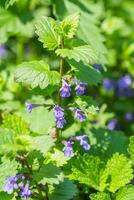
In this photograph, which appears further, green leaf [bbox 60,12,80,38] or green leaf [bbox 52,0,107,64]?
green leaf [bbox 52,0,107,64]

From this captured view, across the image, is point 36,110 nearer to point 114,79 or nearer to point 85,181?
point 85,181

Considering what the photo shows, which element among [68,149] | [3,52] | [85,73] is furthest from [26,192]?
[3,52]

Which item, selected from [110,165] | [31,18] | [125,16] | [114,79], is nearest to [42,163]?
[110,165]

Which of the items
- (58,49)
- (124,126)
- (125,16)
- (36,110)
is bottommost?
(124,126)

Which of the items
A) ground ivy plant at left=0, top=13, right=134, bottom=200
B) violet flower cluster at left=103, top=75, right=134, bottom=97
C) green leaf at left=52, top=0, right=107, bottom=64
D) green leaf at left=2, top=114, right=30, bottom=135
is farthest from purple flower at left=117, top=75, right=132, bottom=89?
green leaf at left=2, top=114, right=30, bottom=135

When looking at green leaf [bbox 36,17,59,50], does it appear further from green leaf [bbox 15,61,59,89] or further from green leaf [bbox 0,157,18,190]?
green leaf [bbox 0,157,18,190]

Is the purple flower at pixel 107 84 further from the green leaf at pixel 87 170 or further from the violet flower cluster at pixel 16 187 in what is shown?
the violet flower cluster at pixel 16 187
